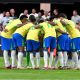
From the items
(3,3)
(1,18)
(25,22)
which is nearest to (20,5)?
(3,3)

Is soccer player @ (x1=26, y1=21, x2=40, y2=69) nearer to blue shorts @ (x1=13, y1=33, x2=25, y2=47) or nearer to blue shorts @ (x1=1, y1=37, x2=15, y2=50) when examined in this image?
blue shorts @ (x1=13, y1=33, x2=25, y2=47)

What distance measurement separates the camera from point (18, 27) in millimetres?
21188

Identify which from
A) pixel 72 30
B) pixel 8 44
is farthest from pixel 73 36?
pixel 8 44

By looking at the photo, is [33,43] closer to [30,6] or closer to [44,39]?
[44,39]

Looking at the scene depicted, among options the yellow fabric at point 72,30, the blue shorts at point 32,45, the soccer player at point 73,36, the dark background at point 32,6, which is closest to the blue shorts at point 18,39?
the blue shorts at point 32,45

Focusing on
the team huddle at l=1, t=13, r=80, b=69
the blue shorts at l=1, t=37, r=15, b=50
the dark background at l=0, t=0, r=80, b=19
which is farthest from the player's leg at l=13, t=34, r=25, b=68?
the dark background at l=0, t=0, r=80, b=19

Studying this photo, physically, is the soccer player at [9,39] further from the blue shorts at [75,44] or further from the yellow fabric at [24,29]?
the blue shorts at [75,44]

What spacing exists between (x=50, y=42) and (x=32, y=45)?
65cm

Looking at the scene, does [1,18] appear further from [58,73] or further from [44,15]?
[58,73]

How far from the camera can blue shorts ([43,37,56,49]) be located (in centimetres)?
2080

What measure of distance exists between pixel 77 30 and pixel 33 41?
5.52ft

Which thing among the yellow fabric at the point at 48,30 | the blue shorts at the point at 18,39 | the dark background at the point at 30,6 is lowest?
the blue shorts at the point at 18,39

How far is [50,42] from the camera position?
68.6ft

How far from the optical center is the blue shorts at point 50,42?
68.2 feet
